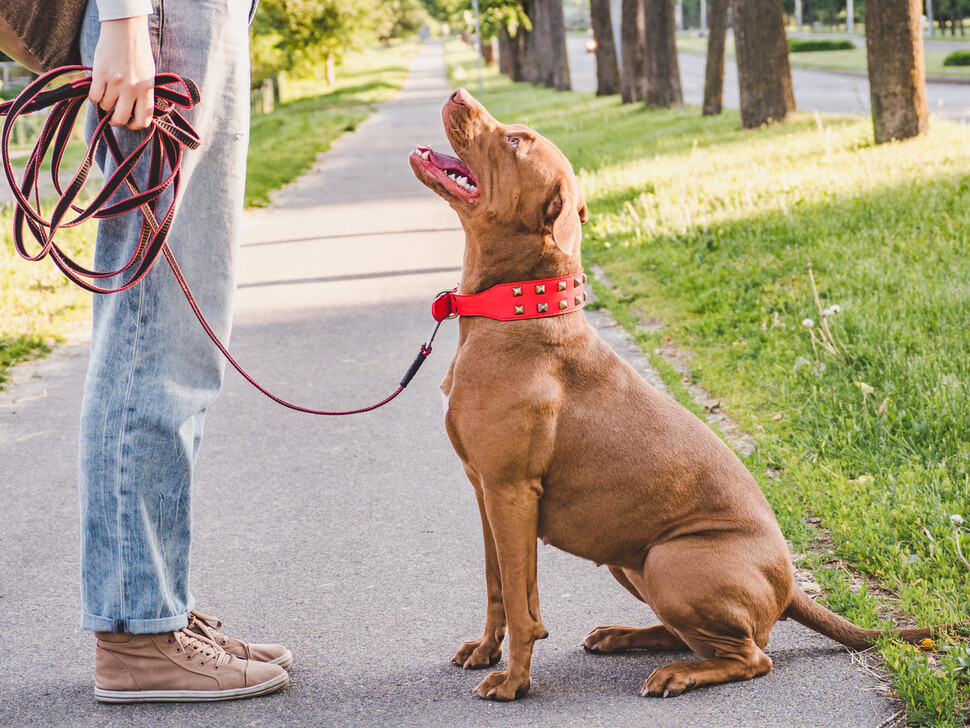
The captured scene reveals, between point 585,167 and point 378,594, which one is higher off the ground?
point 585,167

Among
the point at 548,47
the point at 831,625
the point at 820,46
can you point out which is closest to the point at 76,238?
the point at 831,625

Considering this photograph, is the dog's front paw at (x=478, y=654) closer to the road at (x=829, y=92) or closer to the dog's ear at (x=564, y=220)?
the dog's ear at (x=564, y=220)

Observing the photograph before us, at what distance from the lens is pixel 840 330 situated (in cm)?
540

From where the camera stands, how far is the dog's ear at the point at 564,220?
9.34ft

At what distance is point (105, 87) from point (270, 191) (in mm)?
13035

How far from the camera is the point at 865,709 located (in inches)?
105

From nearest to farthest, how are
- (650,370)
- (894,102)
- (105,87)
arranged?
(105,87) → (650,370) → (894,102)

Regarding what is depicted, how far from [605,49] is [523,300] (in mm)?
27775

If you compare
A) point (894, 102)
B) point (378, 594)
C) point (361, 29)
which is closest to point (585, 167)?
point (894, 102)

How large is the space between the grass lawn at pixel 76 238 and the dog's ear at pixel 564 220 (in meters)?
4.51

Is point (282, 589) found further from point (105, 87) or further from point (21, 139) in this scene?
point (21, 139)

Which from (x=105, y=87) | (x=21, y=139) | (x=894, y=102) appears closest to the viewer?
(x=105, y=87)

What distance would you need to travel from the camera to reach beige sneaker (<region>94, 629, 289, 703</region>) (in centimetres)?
278

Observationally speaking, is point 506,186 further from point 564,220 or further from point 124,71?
point 124,71
